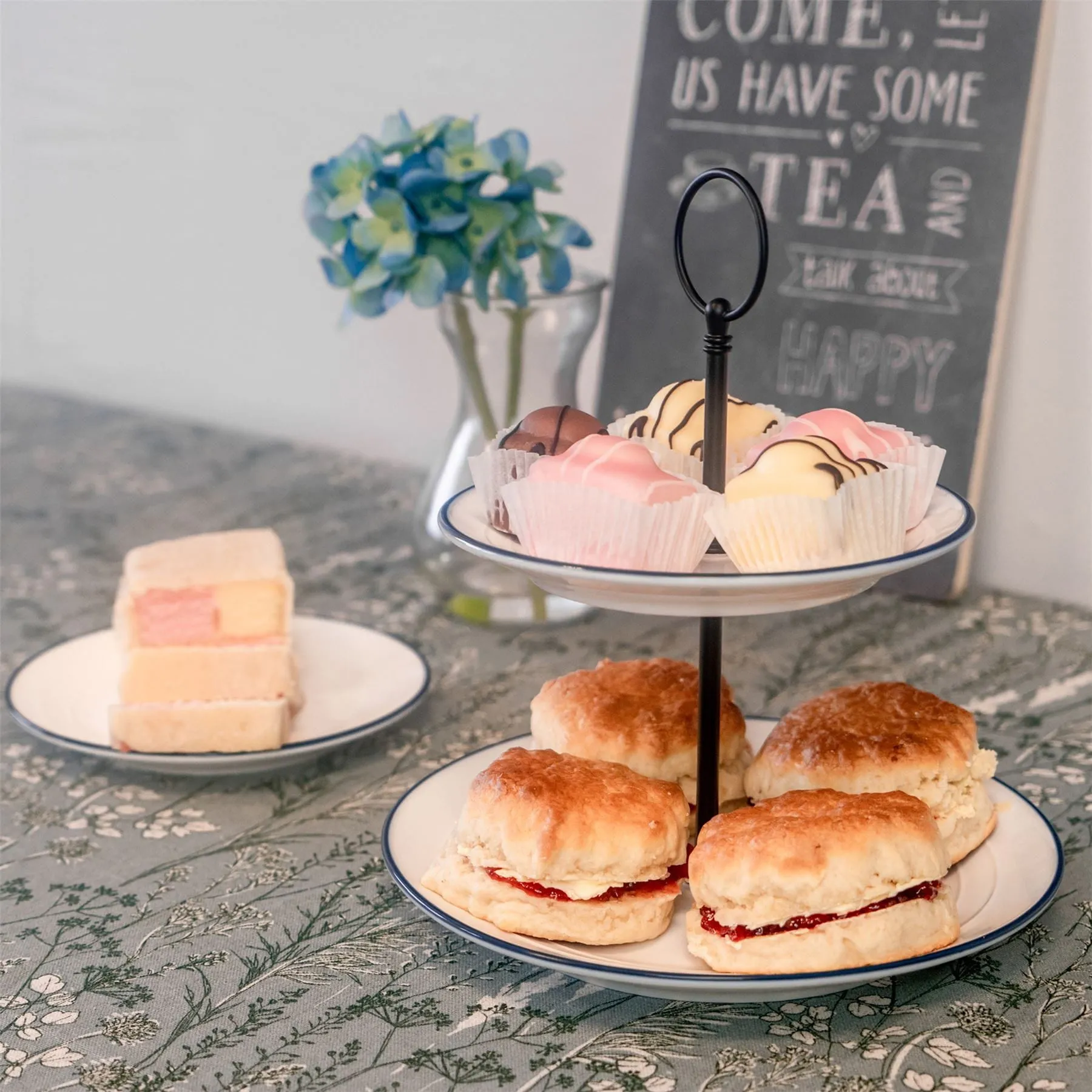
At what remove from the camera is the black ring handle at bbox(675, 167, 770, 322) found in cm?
78

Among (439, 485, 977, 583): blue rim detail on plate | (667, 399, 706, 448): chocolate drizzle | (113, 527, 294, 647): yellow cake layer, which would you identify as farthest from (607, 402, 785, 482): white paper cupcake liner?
(113, 527, 294, 647): yellow cake layer

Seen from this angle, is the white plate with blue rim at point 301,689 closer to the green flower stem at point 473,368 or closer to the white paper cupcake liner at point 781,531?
the green flower stem at point 473,368

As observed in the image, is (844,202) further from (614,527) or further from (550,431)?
(614,527)

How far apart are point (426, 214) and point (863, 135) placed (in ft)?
1.96

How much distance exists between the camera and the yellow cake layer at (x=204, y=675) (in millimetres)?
1181

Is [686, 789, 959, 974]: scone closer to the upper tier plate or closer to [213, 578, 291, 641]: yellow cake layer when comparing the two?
the upper tier plate

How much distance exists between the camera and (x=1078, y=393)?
1.60 metres

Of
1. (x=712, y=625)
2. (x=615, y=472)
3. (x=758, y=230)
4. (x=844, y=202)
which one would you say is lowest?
(x=712, y=625)

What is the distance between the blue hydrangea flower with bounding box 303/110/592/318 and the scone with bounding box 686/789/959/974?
2.62ft

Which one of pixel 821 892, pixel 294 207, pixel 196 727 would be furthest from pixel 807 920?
pixel 294 207

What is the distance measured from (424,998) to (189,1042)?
5.8 inches

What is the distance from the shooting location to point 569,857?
0.82 metres

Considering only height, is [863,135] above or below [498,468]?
above

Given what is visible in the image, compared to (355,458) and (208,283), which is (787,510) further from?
(208,283)
